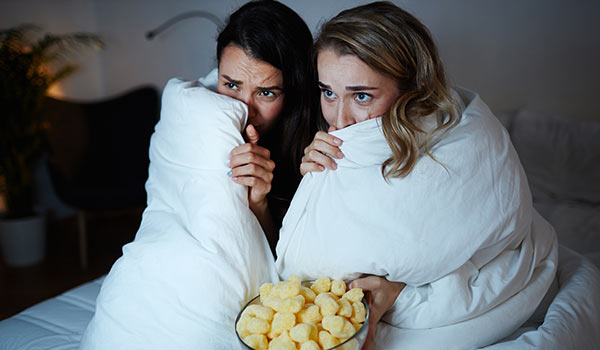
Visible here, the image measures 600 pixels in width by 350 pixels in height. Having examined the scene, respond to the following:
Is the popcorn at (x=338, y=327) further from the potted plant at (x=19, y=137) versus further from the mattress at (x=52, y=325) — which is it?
the potted plant at (x=19, y=137)

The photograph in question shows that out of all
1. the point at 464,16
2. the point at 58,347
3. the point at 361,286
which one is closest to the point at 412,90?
the point at 361,286

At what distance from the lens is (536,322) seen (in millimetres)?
1167

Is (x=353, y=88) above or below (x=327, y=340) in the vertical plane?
above

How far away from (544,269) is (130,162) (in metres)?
2.92

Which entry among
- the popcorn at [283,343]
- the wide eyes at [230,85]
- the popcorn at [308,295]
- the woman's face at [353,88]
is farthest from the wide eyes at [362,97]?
the popcorn at [283,343]

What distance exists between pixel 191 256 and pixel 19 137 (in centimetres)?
232

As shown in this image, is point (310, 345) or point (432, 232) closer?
point (310, 345)

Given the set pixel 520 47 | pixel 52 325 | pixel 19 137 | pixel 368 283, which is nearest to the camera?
pixel 368 283

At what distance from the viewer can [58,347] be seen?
47.0 inches

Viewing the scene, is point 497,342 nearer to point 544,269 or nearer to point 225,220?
point 544,269

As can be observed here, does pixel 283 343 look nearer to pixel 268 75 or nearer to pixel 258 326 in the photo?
pixel 258 326

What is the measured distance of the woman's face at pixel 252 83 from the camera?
1323 millimetres

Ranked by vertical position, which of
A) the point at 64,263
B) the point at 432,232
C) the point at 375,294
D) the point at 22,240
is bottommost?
the point at 64,263

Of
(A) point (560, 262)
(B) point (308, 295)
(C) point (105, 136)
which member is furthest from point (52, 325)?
(C) point (105, 136)
